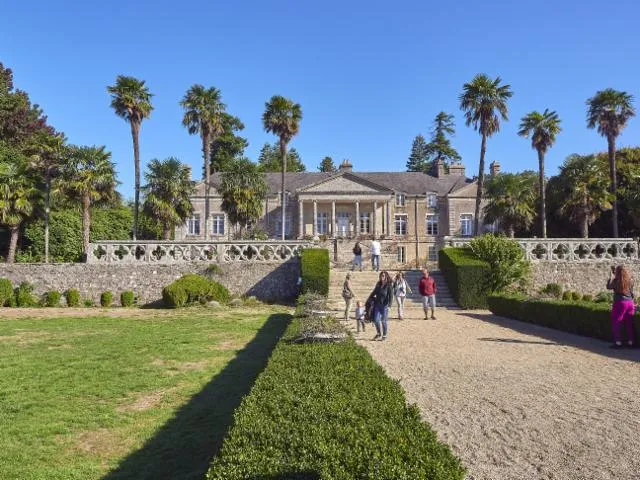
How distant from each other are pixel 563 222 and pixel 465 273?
2261 centimetres

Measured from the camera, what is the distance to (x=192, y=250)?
21234 mm

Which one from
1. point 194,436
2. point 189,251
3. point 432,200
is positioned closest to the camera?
point 194,436

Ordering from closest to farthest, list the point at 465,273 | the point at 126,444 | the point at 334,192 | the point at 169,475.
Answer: the point at 169,475
the point at 126,444
the point at 465,273
the point at 334,192

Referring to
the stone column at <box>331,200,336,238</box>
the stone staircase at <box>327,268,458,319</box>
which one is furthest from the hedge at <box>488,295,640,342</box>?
the stone column at <box>331,200,336,238</box>

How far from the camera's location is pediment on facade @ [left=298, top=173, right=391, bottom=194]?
40.7m

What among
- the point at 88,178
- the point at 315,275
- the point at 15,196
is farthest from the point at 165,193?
the point at 315,275

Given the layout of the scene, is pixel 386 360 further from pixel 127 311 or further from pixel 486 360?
pixel 127 311

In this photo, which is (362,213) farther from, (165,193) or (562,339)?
(562,339)

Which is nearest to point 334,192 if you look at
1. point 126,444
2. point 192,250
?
point 192,250

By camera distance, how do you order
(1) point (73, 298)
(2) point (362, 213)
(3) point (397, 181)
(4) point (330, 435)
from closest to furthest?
(4) point (330, 435), (1) point (73, 298), (2) point (362, 213), (3) point (397, 181)

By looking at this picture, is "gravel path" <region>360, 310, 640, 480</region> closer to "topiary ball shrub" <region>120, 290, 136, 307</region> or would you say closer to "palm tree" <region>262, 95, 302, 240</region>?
"topiary ball shrub" <region>120, 290, 136, 307</region>

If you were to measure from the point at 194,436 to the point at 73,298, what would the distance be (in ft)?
54.4

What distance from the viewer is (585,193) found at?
2888 centimetres

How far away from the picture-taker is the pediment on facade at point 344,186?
40656mm
